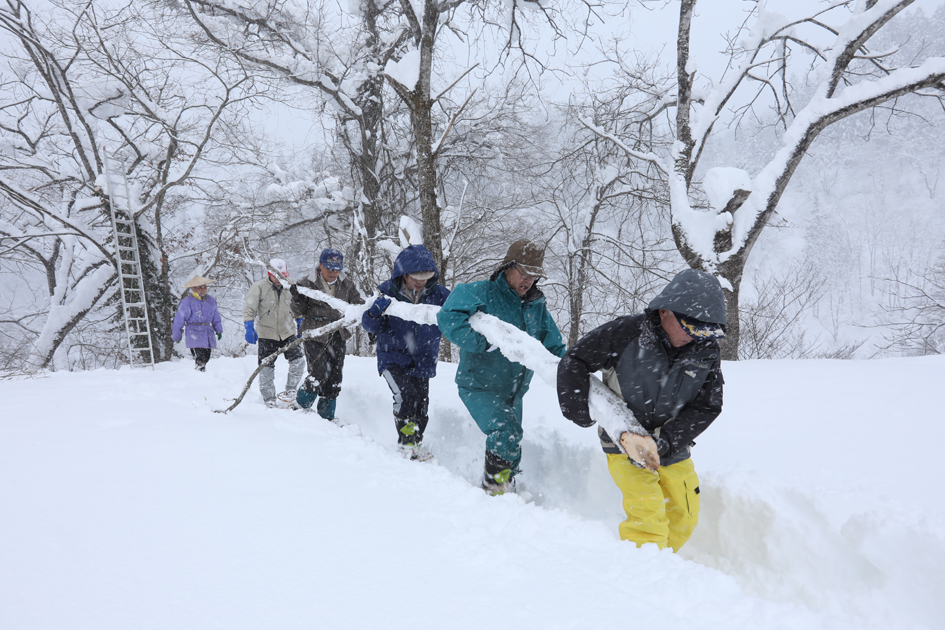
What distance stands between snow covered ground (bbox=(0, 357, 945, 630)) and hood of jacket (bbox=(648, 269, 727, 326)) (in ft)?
3.38

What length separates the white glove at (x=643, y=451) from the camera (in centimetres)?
207

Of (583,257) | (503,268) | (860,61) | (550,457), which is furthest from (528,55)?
(550,457)

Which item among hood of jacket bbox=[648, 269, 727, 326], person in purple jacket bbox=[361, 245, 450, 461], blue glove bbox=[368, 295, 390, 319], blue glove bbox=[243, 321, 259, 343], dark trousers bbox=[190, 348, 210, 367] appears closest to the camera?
hood of jacket bbox=[648, 269, 727, 326]

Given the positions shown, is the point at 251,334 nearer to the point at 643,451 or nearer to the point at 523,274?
the point at 523,274

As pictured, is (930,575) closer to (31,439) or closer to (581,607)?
(581,607)

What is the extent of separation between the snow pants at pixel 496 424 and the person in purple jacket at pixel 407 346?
906mm

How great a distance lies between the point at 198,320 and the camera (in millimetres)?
7445

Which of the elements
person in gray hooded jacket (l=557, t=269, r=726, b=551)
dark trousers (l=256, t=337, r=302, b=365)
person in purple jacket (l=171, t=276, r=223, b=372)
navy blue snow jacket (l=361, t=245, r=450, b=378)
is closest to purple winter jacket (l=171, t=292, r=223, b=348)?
person in purple jacket (l=171, t=276, r=223, b=372)

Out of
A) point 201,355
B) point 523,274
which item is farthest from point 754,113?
point 201,355

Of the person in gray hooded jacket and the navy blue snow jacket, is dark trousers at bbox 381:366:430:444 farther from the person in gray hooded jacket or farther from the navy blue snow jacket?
the person in gray hooded jacket

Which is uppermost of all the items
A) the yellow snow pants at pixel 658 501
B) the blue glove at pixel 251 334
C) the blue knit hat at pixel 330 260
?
the blue knit hat at pixel 330 260

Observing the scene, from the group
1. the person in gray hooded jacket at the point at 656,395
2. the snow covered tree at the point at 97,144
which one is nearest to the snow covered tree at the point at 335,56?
the snow covered tree at the point at 97,144

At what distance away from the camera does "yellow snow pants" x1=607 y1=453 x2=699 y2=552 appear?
2.28 meters

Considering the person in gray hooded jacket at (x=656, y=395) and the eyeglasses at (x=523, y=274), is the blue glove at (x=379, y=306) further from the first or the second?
the person in gray hooded jacket at (x=656, y=395)
